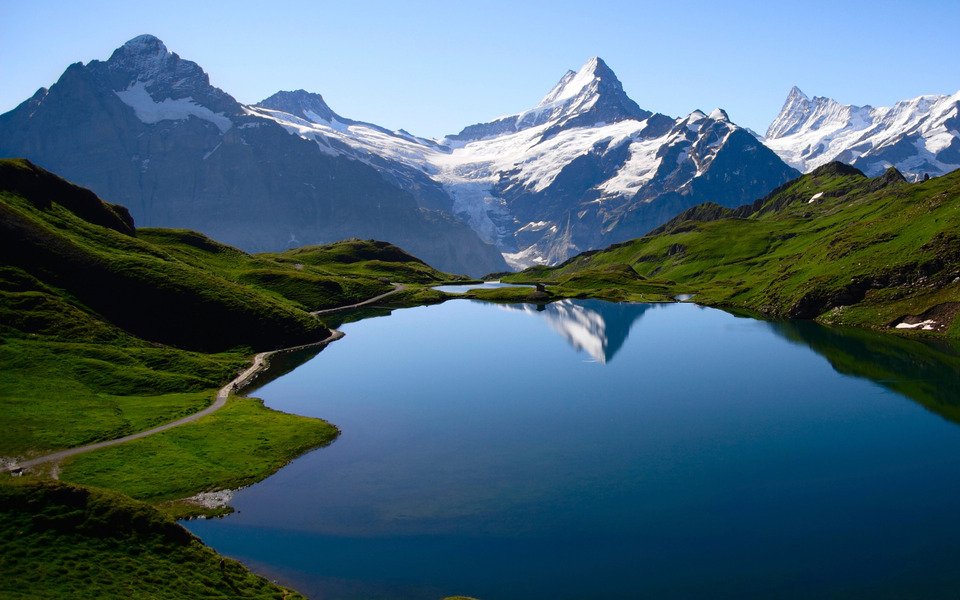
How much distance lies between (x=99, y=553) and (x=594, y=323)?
130 m

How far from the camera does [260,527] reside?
44.7 meters

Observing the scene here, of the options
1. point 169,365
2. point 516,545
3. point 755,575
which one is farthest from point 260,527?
point 169,365

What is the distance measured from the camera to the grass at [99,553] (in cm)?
3059

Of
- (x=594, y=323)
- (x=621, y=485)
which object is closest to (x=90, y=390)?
(x=621, y=485)

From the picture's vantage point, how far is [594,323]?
153750 millimetres

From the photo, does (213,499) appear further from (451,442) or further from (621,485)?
(621,485)

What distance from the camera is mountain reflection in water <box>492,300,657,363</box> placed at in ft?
389

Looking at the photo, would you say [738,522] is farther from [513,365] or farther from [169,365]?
[169,365]

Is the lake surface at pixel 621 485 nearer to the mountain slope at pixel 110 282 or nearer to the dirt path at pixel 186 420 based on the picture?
the dirt path at pixel 186 420

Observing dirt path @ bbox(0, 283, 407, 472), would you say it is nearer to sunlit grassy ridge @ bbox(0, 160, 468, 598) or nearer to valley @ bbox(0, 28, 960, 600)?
valley @ bbox(0, 28, 960, 600)

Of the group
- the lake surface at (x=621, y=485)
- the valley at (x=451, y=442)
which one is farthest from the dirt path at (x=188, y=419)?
the lake surface at (x=621, y=485)

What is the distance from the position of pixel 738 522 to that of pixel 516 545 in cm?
1561

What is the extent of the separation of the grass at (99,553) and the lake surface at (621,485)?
488 centimetres

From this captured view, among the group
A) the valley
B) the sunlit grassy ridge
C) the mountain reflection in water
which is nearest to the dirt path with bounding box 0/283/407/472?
the valley
